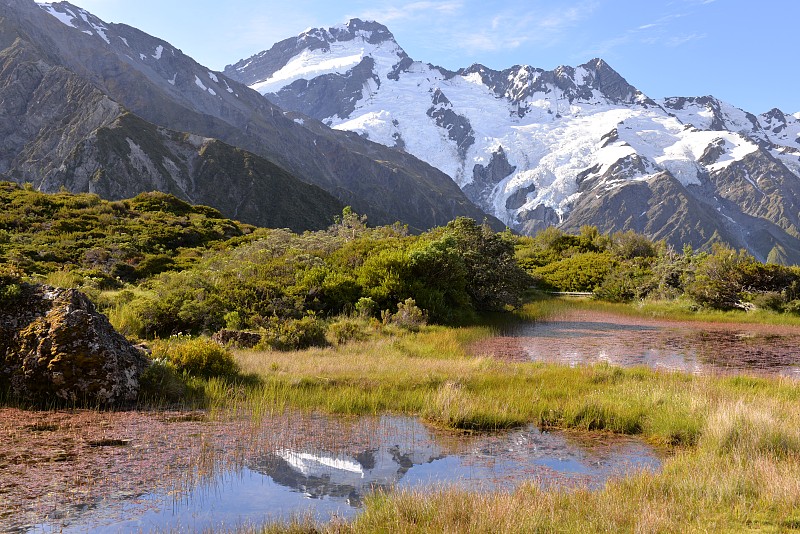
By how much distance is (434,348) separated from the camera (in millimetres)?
17203

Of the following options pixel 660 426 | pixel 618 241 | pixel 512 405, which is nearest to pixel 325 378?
pixel 512 405

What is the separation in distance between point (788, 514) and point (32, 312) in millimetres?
11963

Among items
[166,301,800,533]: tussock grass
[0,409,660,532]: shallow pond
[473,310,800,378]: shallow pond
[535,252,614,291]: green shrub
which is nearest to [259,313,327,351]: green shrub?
[166,301,800,533]: tussock grass

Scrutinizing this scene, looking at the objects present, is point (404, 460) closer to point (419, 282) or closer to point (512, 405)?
point (512, 405)

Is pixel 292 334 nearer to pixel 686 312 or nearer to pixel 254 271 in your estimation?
pixel 254 271

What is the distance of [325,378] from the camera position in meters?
12.3

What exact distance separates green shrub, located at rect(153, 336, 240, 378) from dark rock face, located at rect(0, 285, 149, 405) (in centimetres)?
110

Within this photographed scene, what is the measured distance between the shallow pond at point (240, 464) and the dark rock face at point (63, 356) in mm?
624

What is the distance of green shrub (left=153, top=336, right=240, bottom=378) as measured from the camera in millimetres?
12188

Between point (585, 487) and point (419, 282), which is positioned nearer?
point (585, 487)

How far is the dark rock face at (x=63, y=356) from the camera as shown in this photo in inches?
400

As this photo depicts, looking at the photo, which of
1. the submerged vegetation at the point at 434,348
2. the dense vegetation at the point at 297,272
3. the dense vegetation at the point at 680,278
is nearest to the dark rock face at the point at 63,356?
the submerged vegetation at the point at 434,348

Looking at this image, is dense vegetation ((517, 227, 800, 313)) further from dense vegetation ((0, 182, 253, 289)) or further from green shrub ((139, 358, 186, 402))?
green shrub ((139, 358, 186, 402))

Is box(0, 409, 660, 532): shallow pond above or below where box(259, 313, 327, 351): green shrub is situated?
below
